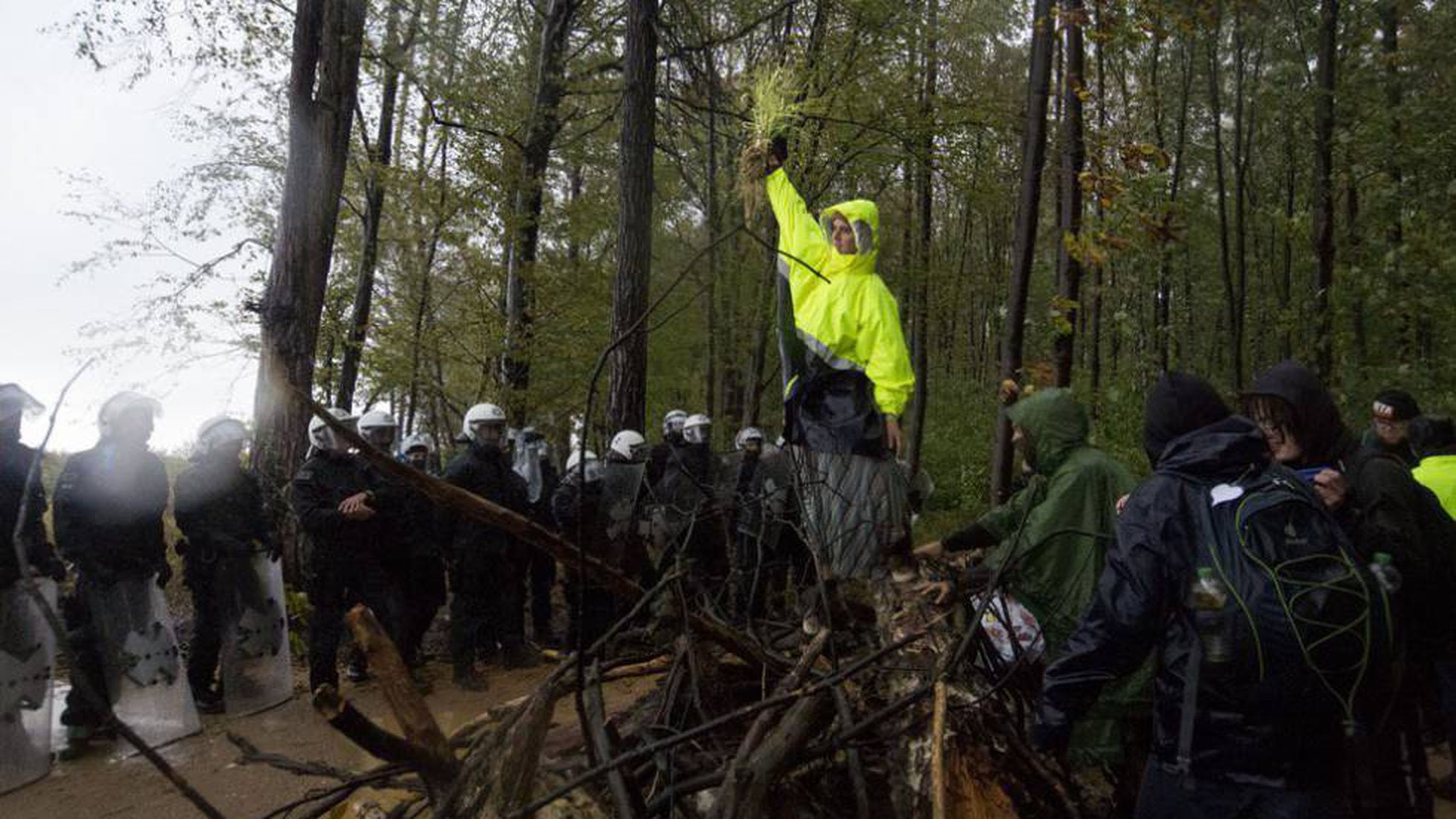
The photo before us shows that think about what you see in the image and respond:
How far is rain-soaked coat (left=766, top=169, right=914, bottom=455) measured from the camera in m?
4.28

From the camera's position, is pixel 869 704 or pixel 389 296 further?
pixel 389 296

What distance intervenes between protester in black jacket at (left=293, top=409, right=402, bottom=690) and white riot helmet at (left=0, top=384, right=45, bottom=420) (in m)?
1.64

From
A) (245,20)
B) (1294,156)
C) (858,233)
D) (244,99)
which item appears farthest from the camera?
(1294,156)

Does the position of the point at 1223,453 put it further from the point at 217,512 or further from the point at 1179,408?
the point at 217,512

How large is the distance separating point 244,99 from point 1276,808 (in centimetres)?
1660

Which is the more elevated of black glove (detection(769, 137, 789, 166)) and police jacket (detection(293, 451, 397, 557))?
black glove (detection(769, 137, 789, 166))

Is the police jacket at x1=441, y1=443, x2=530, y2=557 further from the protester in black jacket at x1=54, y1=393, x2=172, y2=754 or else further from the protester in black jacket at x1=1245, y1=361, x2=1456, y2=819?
the protester in black jacket at x1=1245, y1=361, x2=1456, y2=819

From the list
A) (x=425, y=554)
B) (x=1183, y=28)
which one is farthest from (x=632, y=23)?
(x=425, y=554)

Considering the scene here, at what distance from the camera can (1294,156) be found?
19.1 metres

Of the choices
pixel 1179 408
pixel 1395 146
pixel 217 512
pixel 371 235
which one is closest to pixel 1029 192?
pixel 1179 408

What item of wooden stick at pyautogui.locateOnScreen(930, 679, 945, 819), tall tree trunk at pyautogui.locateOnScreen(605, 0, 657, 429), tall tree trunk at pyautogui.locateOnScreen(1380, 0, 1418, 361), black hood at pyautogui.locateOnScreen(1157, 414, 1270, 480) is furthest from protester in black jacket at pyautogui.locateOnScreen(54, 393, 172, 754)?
tall tree trunk at pyautogui.locateOnScreen(1380, 0, 1418, 361)

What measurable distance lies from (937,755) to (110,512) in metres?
5.67

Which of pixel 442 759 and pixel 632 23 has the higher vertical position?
pixel 632 23

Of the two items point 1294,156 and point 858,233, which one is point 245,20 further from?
point 1294,156
